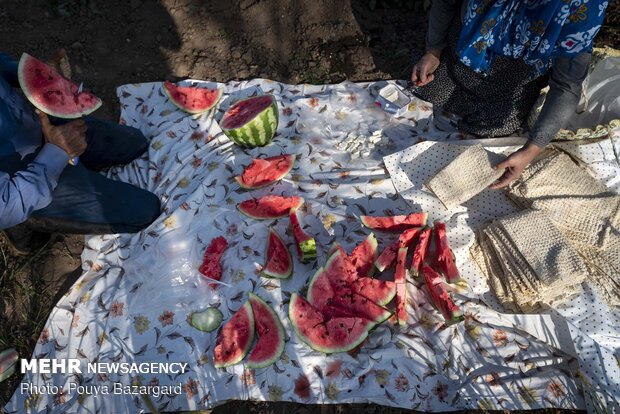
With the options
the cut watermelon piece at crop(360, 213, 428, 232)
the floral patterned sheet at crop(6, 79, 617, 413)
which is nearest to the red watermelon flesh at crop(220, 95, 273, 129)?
the floral patterned sheet at crop(6, 79, 617, 413)

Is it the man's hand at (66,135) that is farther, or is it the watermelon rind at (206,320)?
the watermelon rind at (206,320)

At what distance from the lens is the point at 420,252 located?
2.84 meters

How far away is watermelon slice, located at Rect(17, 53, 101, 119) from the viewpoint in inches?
107

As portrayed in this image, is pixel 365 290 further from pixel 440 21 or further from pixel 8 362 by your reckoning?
pixel 8 362

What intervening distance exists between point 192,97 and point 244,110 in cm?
61

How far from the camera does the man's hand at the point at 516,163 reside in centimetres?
287

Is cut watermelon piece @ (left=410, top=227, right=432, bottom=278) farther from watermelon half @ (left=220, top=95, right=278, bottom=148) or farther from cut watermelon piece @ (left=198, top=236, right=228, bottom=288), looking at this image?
watermelon half @ (left=220, top=95, right=278, bottom=148)

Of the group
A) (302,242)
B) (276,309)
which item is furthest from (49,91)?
(276,309)

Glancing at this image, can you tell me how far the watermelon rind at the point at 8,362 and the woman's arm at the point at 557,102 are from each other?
353 centimetres

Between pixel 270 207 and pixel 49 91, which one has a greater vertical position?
pixel 49 91

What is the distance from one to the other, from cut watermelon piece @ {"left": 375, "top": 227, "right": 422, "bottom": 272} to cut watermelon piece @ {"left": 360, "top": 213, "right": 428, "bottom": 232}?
0.06 m

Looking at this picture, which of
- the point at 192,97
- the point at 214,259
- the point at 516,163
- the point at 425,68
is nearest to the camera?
the point at 516,163

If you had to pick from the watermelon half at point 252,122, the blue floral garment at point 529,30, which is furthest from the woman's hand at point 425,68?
the watermelon half at point 252,122

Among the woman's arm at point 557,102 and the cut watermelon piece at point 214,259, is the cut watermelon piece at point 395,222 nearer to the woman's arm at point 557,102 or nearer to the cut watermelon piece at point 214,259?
the woman's arm at point 557,102
